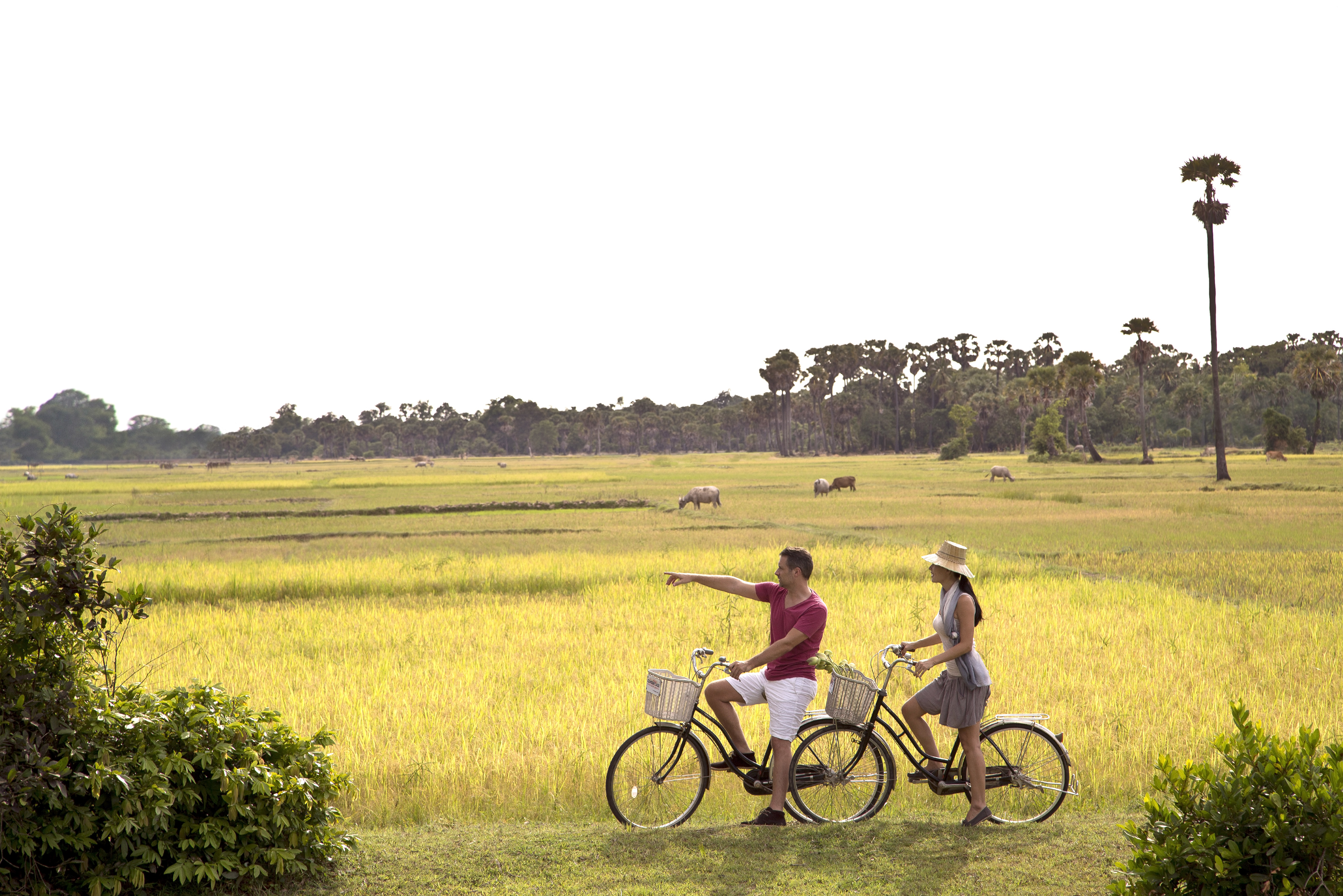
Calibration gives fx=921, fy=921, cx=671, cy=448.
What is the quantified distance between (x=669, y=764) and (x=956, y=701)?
2089 millimetres

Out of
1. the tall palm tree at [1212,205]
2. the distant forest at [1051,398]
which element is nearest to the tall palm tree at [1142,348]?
the distant forest at [1051,398]

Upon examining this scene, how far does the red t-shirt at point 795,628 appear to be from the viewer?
6.26 metres

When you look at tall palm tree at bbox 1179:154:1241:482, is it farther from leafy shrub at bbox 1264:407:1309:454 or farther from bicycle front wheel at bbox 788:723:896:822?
bicycle front wheel at bbox 788:723:896:822

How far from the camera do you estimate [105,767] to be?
16.1 ft

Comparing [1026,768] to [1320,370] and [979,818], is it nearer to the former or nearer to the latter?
[979,818]

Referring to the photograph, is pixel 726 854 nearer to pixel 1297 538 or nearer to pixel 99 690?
pixel 99 690

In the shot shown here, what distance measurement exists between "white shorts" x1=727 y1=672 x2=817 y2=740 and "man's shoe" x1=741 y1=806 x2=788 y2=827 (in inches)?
20.8

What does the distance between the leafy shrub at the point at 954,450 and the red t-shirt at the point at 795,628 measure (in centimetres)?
9843

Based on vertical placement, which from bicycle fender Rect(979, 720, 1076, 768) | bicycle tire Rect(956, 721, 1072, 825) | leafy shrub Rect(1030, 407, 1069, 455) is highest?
leafy shrub Rect(1030, 407, 1069, 455)

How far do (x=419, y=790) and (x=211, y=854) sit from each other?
270 cm

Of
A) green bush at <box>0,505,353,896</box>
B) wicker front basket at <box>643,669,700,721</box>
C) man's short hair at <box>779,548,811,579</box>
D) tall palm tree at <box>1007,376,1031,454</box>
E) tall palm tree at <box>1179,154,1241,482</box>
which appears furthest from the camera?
tall palm tree at <box>1007,376,1031,454</box>

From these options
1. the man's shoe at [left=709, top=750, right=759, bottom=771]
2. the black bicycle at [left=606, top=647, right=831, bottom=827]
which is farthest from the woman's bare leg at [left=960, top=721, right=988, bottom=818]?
the man's shoe at [left=709, top=750, right=759, bottom=771]

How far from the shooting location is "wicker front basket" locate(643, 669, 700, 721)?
20.8 ft

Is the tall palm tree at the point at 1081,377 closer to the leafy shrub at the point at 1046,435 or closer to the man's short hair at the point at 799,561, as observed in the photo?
the leafy shrub at the point at 1046,435
